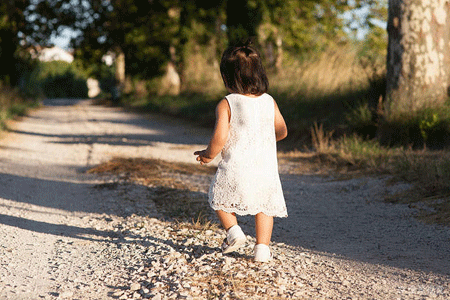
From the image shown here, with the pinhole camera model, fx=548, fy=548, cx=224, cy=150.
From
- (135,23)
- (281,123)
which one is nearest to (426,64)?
(281,123)

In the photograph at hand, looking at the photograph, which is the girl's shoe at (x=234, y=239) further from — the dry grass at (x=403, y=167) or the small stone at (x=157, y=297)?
the dry grass at (x=403, y=167)

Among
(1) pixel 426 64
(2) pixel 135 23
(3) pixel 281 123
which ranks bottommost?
(3) pixel 281 123

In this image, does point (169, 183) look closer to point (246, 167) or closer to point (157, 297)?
point (246, 167)

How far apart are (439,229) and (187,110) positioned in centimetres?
1265

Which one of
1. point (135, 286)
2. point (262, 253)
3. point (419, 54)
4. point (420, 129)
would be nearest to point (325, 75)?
point (419, 54)

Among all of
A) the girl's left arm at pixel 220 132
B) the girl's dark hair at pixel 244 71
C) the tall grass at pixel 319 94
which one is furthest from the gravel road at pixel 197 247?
the tall grass at pixel 319 94

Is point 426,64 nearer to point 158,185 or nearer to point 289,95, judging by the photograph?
point 289,95

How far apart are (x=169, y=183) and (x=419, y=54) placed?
4.34m

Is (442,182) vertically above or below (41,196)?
above

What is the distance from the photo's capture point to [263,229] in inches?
133

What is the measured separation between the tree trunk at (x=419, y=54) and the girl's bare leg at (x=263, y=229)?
4955 mm

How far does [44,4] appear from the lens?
1041 inches

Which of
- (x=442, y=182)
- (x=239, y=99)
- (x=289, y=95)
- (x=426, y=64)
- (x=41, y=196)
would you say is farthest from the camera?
(x=289, y=95)

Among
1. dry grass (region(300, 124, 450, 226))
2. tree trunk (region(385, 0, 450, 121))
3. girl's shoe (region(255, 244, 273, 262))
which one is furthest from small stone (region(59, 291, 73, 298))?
tree trunk (region(385, 0, 450, 121))
